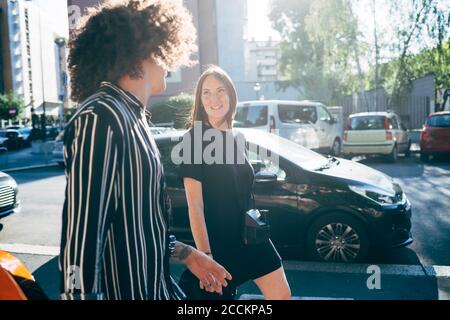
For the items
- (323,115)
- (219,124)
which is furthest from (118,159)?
(323,115)

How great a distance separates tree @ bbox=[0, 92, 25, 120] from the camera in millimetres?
11656

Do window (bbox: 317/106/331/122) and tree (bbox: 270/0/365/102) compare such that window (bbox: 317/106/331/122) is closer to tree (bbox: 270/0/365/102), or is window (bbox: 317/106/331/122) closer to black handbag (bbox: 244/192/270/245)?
tree (bbox: 270/0/365/102)

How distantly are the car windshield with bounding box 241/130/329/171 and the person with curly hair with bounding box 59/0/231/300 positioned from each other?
11.4ft

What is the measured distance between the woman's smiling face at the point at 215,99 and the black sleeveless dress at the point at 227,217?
218mm

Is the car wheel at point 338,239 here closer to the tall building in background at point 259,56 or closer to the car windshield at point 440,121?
the car windshield at point 440,121

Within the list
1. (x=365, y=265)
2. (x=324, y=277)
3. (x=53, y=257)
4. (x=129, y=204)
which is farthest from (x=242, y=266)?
(x=53, y=257)

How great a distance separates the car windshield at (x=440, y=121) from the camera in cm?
1330

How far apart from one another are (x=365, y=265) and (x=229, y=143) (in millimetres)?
2884

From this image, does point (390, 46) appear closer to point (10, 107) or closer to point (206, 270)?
point (10, 107)

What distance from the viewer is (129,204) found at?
1288mm

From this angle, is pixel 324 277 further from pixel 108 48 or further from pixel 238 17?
pixel 238 17

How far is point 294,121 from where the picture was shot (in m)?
13.2

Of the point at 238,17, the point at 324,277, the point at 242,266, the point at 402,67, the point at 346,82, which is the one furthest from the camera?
the point at 238,17
